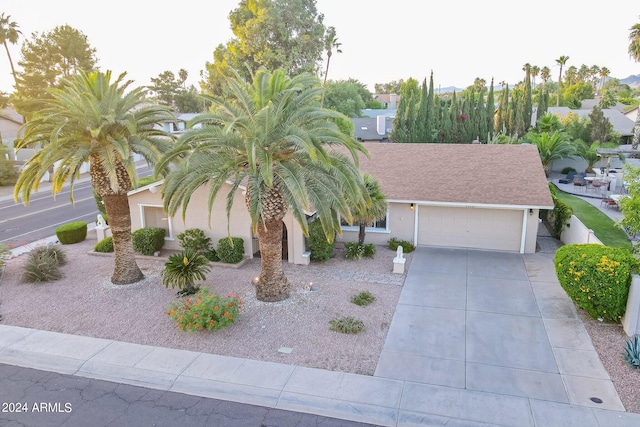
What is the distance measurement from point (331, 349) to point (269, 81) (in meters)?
7.35

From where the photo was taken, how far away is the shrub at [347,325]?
11609 millimetres

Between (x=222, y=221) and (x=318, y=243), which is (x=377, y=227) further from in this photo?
(x=222, y=221)

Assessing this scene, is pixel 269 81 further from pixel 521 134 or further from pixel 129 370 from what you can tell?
pixel 521 134

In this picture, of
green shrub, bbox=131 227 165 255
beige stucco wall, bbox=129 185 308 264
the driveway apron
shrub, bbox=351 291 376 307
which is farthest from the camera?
green shrub, bbox=131 227 165 255

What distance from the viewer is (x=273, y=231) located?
1328cm

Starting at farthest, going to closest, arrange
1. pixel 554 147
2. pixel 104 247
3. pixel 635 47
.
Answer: pixel 635 47 < pixel 554 147 < pixel 104 247

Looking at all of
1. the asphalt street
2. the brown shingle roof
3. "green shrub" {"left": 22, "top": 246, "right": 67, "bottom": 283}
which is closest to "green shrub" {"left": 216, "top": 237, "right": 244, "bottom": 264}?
"green shrub" {"left": 22, "top": 246, "right": 67, "bottom": 283}

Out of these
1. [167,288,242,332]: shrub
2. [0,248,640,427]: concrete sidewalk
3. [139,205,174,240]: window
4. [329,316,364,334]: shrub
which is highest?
[139,205,174,240]: window

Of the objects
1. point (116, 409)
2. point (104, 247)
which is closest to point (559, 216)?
point (116, 409)

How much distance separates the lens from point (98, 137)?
1372 centimetres

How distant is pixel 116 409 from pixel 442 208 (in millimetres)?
13683

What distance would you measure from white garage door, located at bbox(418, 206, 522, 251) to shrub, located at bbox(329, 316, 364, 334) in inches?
303

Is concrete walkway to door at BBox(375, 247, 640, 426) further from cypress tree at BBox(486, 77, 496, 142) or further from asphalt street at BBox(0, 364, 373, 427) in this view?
cypress tree at BBox(486, 77, 496, 142)

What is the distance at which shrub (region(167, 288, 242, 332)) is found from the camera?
37.4ft
